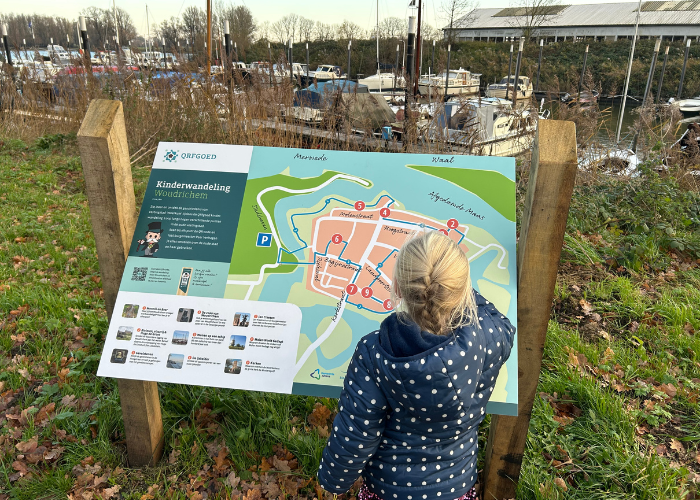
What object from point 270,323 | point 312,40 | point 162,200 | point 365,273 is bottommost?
point 270,323

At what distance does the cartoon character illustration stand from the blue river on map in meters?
0.50

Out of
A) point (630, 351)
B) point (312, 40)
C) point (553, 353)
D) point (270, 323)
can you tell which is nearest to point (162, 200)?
point (270, 323)

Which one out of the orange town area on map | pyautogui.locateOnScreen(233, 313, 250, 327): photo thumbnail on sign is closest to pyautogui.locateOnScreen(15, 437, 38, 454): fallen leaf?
pyautogui.locateOnScreen(233, 313, 250, 327): photo thumbnail on sign

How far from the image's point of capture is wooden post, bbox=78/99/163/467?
199 cm

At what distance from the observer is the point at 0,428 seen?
2664 mm

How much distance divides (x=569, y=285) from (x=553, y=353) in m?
1.11

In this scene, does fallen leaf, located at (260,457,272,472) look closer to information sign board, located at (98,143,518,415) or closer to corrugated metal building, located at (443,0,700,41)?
information sign board, located at (98,143,518,415)

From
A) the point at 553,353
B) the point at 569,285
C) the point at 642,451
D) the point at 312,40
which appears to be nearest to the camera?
the point at 642,451

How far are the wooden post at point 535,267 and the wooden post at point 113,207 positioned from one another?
1612 millimetres

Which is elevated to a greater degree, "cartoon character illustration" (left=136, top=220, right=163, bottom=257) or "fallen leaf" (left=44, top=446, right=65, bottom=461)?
"cartoon character illustration" (left=136, top=220, right=163, bottom=257)

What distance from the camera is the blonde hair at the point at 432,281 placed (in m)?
1.35

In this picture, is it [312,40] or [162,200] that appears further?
[312,40]

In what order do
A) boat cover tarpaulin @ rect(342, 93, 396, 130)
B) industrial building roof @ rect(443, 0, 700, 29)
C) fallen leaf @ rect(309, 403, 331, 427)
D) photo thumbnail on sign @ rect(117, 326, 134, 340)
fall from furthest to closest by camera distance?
industrial building roof @ rect(443, 0, 700, 29) → boat cover tarpaulin @ rect(342, 93, 396, 130) → fallen leaf @ rect(309, 403, 331, 427) → photo thumbnail on sign @ rect(117, 326, 134, 340)

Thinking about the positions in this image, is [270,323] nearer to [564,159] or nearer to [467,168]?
[467,168]
